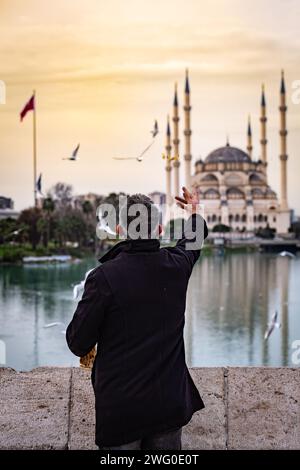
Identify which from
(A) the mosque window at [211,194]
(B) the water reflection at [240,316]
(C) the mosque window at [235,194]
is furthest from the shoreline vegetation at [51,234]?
(C) the mosque window at [235,194]

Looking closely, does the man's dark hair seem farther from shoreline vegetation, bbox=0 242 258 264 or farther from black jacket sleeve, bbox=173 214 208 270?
shoreline vegetation, bbox=0 242 258 264

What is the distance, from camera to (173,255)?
1.13 meters

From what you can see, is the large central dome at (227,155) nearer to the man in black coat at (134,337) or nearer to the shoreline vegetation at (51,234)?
the shoreline vegetation at (51,234)

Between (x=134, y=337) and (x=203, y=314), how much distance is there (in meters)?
11.2

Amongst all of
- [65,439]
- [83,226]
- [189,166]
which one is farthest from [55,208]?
[65,439]

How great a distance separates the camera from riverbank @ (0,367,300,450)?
1.41 meters

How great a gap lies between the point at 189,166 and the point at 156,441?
38.5 meters

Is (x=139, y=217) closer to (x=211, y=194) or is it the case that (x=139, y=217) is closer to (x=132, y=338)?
(x=132, y=338)

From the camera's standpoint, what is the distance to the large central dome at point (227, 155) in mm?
45797

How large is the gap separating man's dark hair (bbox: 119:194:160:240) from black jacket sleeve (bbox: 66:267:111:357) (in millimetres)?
88

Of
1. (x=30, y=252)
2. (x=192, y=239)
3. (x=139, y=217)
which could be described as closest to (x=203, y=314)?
(x=30, y=252)

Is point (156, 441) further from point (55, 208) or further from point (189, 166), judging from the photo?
point (189, 166)

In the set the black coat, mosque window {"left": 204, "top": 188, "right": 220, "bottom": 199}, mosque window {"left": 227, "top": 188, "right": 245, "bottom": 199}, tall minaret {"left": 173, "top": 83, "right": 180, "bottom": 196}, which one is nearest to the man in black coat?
the black coat

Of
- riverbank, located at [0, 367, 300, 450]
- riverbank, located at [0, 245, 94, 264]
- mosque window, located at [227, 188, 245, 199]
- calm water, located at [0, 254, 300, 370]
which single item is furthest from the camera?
mosque window, located at [227, 188, 245, 199]
